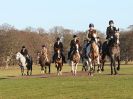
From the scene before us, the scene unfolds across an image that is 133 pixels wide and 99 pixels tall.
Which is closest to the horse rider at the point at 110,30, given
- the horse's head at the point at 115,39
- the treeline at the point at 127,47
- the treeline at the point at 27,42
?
the horse's head at the point at 115,39

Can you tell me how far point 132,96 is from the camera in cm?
1560

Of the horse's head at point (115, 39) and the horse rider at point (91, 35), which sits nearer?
the horse's head at point (115, 39)

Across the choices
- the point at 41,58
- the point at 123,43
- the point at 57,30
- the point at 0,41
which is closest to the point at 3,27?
the point at 0,41

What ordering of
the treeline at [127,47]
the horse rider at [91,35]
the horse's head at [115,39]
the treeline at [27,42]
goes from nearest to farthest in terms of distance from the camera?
the horse's head at [115,39]
the horse rider at [91,35]
the treeline at [27,42]
the treeline at [127,47]

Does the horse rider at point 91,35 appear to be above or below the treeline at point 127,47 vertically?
below

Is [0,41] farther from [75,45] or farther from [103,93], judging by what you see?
[103,93]

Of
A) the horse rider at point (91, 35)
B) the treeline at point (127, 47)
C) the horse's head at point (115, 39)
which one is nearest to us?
the horse's head at point (115, 39)

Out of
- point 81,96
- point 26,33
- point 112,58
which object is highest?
point 26,33

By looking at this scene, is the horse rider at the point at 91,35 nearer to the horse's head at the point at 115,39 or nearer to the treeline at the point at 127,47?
the horse's head at the point at 115,39

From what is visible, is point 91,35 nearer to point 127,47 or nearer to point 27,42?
point 127,47

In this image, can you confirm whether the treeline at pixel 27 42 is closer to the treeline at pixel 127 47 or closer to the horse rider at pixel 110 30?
the treeline at pixel 127 47

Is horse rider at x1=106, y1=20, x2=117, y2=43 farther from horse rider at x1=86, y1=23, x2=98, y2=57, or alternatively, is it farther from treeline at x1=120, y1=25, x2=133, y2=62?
treeline at x1=120, y1=25, x2=133, y2=62

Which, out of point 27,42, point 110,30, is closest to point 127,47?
point 27,42

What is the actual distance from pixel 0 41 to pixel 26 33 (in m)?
20.9
